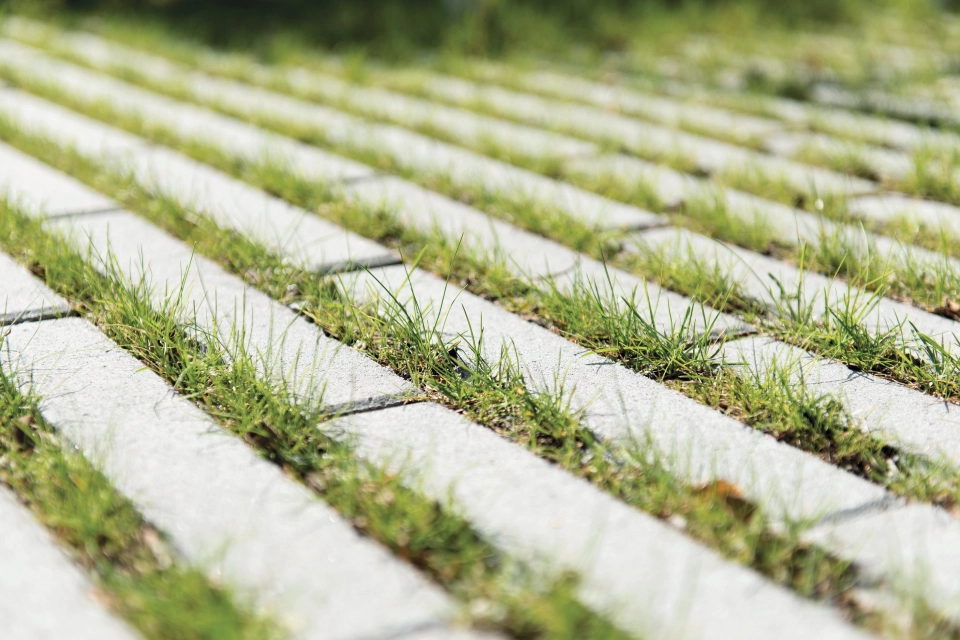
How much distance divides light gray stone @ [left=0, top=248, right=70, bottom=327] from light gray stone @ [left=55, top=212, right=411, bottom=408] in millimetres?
113

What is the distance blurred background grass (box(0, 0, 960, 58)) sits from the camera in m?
4.98

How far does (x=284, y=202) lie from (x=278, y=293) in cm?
67

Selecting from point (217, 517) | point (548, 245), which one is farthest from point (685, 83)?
point (217, 517)

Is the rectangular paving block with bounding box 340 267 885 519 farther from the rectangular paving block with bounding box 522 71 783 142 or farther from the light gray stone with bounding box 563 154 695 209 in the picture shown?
the rectangular paving block with bounding box 522 71 783 142

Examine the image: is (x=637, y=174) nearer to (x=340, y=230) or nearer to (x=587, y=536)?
(x=340, y=230)

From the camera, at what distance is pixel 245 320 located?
1968mm

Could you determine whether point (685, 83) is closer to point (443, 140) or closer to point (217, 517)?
point (443, 140)

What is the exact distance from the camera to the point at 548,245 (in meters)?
2.40

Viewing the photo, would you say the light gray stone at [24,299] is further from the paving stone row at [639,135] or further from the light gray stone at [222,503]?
the paving stone row at [639,135]

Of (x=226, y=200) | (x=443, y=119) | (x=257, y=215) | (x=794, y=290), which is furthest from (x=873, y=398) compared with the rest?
(x=443, y=119)

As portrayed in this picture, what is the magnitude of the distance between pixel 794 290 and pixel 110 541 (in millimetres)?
1356

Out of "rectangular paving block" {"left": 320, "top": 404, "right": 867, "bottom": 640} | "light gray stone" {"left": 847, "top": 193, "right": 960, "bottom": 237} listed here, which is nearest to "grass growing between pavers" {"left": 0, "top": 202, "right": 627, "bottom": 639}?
"rectangular paving block" {"left": 320, "top": 404, "right": 867, "bottom": 640}

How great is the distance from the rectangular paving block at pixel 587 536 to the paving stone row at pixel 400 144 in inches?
42.4

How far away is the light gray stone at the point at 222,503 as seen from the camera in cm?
118
